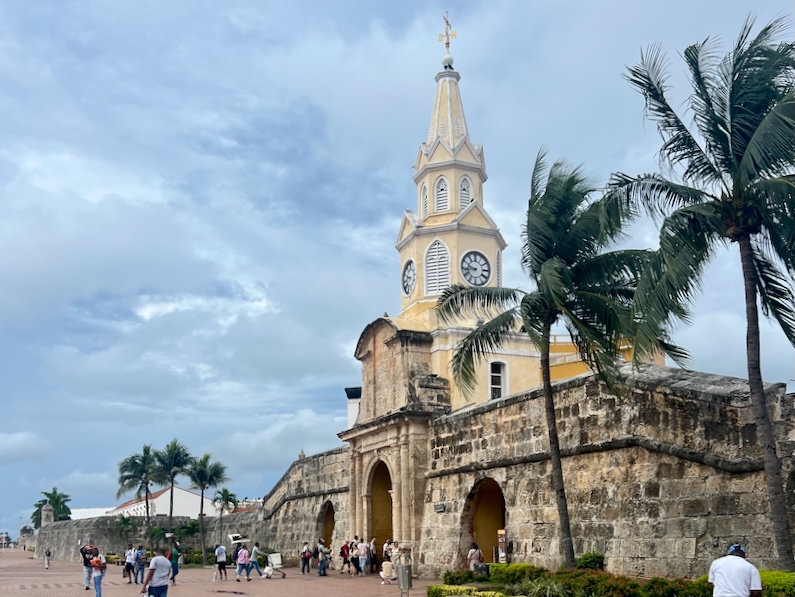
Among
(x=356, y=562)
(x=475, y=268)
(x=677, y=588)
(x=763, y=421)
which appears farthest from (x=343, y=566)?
(x=763, y=421)

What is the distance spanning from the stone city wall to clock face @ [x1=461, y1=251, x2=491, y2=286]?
34.2 feet

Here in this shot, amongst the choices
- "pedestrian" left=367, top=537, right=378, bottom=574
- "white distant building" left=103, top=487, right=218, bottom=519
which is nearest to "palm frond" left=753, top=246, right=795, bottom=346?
"pedestrian" left=367, top=537, right=378, bottom=574

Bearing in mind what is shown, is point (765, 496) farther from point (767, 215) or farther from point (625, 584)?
point (767, 215)

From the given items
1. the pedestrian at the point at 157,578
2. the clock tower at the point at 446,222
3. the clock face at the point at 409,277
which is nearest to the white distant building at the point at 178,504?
the clock face at the point at 409,277

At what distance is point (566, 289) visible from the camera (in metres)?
16.1

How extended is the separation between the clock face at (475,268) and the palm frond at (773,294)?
18156 mm

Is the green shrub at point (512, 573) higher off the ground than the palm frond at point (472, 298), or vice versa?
the palm frond at point (472, 298)

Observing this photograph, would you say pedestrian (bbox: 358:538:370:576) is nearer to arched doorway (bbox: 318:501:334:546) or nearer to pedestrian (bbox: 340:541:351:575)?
pedestrian (bbox: 340:541:351:575)

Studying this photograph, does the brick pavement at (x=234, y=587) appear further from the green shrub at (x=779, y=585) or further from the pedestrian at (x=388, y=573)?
the green shrub at (x=779, y=585)

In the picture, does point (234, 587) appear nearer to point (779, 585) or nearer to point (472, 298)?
point (472, 298)

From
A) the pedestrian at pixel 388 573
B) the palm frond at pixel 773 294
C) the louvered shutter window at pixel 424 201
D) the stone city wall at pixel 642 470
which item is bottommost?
the pedestrian at pixel 388 573

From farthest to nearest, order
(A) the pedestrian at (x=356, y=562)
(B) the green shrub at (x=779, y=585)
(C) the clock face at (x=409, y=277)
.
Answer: (C) the clock face at (x=409, y=277) → (A) the pedestrian at (x=356, y=562) → (B) the green shrub at (x=779, y=585)

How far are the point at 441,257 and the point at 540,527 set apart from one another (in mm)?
14583

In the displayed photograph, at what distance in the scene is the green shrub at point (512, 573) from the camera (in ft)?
55.2
